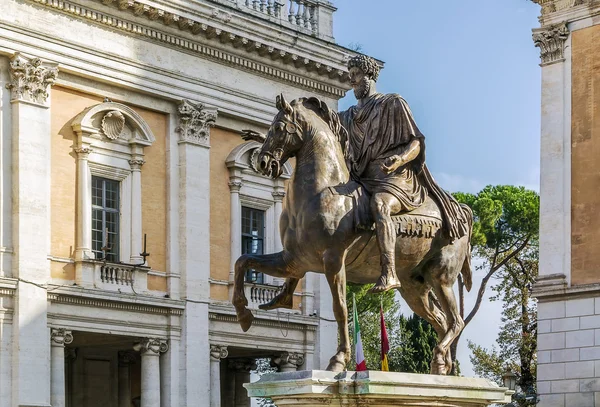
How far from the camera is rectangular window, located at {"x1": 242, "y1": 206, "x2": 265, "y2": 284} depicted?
3036 cm

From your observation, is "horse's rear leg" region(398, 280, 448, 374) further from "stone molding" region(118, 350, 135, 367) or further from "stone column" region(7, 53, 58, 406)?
"stone molding" region(118, 350, 135, 367)

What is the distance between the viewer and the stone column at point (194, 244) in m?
28.4

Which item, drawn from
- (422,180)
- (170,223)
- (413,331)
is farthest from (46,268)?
(413,331)

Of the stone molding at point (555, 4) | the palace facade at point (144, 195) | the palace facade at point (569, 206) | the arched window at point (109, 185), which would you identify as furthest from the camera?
the stone molding at point (555, 4)

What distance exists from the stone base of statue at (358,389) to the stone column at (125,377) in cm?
2092

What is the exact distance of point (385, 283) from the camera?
973 cm

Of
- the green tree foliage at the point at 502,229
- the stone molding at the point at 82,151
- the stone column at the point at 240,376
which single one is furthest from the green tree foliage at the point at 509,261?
the stone molding at the point at 82,151

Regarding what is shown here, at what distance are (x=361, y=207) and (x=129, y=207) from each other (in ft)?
59.0

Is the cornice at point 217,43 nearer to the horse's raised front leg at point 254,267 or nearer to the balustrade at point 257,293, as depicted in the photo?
the balustrade at point 257,293

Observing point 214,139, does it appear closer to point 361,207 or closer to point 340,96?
point 340,96

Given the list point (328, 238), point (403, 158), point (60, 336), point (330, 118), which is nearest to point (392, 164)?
point (403, 158)

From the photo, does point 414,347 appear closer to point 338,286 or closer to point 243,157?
point 243,157

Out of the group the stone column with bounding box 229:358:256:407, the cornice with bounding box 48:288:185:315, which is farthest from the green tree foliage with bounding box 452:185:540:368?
the cornice with bounding box 48:288:185:315

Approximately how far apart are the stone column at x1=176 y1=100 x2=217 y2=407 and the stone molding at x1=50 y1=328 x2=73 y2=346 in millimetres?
3040
